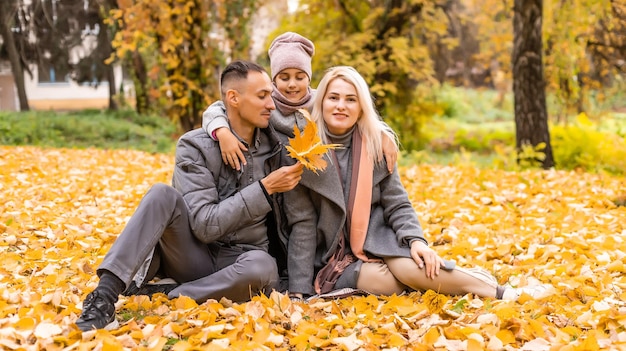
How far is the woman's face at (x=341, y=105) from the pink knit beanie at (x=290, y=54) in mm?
321

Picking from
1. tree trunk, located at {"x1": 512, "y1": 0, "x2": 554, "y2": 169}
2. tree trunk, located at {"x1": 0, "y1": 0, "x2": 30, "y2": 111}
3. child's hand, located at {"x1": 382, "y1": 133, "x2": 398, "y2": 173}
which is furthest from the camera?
tree trunk, located at {"x1": 0, "y1": 0, "x2": 30, "y2": 111}

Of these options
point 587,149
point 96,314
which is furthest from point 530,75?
point 96,314

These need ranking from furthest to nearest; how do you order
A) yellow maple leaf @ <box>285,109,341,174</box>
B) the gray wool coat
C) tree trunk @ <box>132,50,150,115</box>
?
tree trunk @ <box>132,50,150,115</box> < the gray wool coat < yellow maple leaf @ <box>285,109,341,174</box>

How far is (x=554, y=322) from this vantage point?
2.87m

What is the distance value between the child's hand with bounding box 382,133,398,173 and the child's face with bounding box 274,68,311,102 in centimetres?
51

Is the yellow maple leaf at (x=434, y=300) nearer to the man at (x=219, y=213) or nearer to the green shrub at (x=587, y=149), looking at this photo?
the man at (x=219, y=213)

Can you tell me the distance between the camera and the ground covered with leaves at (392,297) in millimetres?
2568

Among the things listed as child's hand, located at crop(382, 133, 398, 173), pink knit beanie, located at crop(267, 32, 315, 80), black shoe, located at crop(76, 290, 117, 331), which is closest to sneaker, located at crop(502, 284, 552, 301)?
child's hand, located at crop(382, 133, 398, 173)

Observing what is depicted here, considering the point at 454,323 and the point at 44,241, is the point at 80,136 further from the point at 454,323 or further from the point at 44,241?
the point at 454,323

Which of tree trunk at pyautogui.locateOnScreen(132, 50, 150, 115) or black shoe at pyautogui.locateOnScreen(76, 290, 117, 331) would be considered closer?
black shoe at pyautogui.locateOnScreen(76, 290, 117, 331)

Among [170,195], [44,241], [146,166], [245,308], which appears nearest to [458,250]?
[245,308]

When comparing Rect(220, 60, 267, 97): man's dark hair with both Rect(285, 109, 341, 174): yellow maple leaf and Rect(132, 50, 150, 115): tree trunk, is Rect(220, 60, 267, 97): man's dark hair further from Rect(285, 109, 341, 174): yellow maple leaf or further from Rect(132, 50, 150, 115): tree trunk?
Rect(132, 50, 150, 115): tree trunk

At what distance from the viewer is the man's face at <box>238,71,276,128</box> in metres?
3.10

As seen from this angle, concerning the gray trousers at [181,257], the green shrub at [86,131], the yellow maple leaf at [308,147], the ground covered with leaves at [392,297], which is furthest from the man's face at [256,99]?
the green shrub at [86,131]
